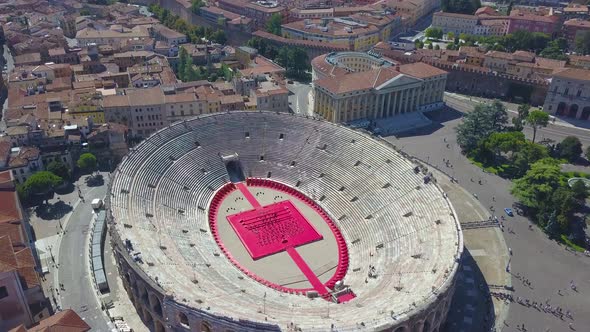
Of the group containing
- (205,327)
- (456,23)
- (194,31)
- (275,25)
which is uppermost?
(275,25)

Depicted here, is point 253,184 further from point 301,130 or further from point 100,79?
point 100,79

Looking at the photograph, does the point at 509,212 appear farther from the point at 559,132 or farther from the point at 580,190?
the point at 559,132

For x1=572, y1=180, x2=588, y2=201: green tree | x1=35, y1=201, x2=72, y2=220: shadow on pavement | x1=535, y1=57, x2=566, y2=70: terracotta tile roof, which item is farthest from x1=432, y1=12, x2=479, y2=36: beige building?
x1=35, y1=201, x2=72, y2=220: shadow on pavement

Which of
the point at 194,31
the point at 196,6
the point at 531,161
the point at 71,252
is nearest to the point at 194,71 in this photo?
the point at 194,31

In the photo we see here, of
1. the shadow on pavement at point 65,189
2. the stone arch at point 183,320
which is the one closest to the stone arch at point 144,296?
the stone arch at point 183,320

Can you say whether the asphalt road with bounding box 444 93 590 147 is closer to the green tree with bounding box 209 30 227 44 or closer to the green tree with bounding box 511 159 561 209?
the green tree with bounding box 511 159 561 209

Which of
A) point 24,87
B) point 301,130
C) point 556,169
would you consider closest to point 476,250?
point 556,169

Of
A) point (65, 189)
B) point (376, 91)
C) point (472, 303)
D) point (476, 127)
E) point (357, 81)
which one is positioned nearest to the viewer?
point (472, 303)
